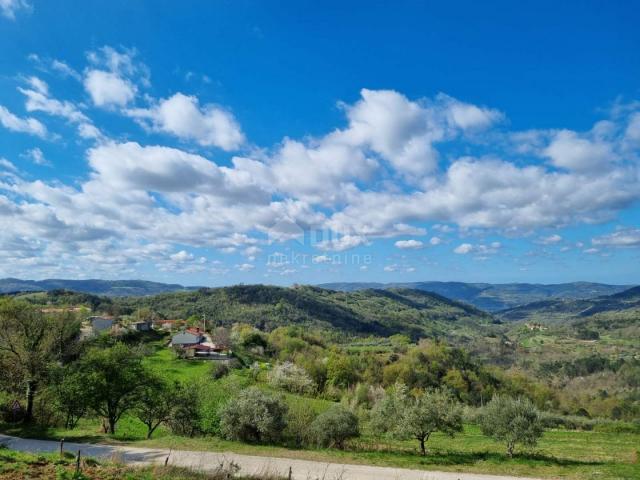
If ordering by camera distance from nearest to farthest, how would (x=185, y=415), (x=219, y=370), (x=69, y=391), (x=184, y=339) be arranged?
(x=69, y=391), (x=185, y=415), (x=219, y=370), (x=184, y=339)

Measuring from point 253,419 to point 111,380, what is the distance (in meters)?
11.8

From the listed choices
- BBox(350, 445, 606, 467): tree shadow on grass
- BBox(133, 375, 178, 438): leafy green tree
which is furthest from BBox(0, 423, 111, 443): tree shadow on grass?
BBox(350, 445, 606, 467): tree shadow on grass

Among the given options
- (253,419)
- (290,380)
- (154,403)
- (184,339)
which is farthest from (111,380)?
(184,339)

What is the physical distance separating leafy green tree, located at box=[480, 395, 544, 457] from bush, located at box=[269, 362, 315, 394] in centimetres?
4742

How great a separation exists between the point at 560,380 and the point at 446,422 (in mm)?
151171

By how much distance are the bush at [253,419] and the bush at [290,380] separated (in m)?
42.8

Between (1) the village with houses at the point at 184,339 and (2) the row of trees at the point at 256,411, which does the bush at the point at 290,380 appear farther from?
(2) the row of trees at the point at 256,411

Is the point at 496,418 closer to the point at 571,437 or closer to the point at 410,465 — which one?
the point at 410,465

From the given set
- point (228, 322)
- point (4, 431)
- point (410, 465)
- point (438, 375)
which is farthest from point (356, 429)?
point (228, 322)

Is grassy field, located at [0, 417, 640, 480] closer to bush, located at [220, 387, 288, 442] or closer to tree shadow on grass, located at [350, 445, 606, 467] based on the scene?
tree shadow on grass, located at [350, 445, 606, 467]

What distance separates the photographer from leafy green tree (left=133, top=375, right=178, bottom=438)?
3158cm

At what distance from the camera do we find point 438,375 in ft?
371

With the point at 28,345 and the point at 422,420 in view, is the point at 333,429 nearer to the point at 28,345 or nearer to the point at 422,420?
the point at 422,420

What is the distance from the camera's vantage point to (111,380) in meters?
31.2
